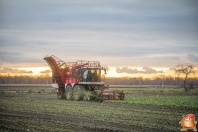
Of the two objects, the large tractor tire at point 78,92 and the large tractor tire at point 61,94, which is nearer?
Answer: the large tractor tire at point 78,92

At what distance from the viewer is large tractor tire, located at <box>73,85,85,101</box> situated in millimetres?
27578

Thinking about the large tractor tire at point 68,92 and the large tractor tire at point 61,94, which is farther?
the large tractor tire at point 61,94

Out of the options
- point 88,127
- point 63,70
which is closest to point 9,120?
point 88,127

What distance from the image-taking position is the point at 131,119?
49.7 ft

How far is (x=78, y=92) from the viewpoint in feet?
91.2

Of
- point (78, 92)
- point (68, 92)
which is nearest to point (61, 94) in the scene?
point (68, 92)

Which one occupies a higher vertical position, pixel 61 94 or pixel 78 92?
pixel 78 92

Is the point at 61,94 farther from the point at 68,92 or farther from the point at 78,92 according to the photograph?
the point at 78,92

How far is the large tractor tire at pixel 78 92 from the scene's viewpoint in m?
27.6

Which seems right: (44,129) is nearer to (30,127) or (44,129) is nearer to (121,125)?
(30,127)

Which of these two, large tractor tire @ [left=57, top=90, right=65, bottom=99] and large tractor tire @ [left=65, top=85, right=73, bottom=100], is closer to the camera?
large tractor tire @ [left=65, top=85, right=73, bottom=100]

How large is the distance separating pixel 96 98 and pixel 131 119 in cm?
1176

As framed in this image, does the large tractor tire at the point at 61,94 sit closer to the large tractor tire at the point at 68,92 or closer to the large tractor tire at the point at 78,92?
the large tractor tire at the point at 68,92

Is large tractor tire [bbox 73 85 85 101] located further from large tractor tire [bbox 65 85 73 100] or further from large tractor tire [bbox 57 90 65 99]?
large tractor tire [bbox 57 90 65 99]
